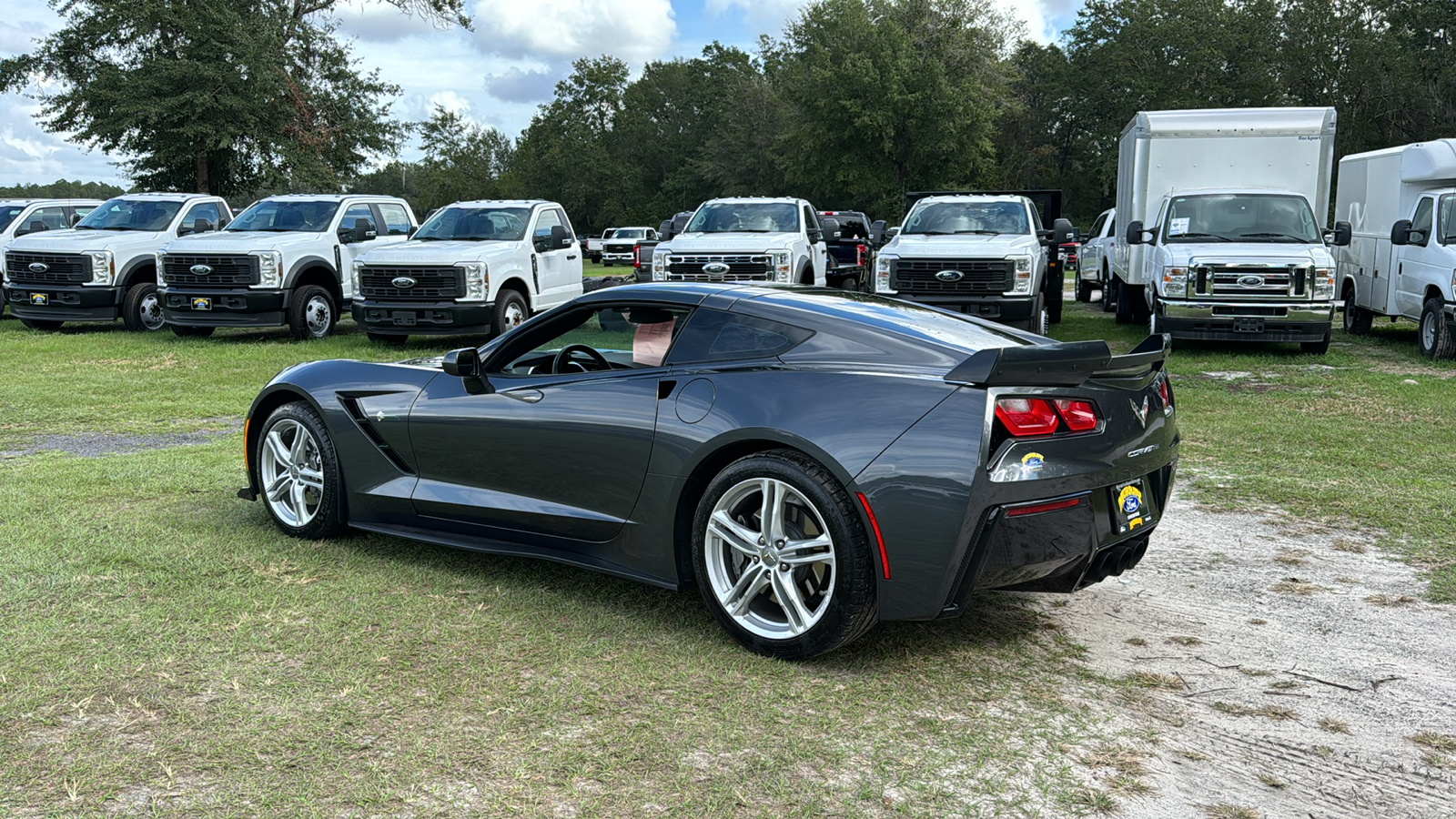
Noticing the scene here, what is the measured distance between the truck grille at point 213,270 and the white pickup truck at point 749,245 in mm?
5460

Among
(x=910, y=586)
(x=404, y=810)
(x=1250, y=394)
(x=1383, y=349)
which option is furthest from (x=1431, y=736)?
(x=1383, y=349)

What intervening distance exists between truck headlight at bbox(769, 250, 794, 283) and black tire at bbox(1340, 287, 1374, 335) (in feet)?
27.3

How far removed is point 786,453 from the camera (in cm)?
405

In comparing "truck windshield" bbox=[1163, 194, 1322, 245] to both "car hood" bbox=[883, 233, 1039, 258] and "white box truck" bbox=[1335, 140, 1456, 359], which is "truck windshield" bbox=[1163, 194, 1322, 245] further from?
"car hood" bbox=[883, 233, 1039, 258]

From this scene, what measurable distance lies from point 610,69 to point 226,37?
66.8 m

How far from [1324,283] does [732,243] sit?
23.9 ft

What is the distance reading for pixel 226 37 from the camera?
30.8 m

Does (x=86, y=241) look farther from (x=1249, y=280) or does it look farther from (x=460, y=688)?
(x=460, y=688)

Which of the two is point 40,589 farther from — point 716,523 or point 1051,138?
point 1051,138

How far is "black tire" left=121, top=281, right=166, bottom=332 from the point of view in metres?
17.7

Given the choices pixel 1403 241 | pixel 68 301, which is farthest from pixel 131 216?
pixel 1403 241

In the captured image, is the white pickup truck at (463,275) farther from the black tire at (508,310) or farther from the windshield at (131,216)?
the windshield at (131,216)

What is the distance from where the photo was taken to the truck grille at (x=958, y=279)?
14.6m

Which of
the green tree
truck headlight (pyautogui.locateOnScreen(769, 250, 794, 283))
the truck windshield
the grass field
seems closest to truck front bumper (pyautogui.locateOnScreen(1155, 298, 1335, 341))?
the truck windshield
